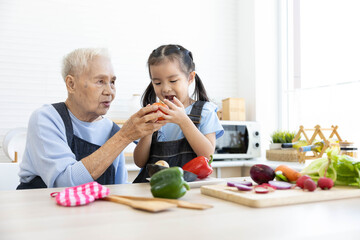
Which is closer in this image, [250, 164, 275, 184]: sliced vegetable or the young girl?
[250, 164, 275, 184]: sliced vegetable

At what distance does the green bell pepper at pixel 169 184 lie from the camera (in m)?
1.03

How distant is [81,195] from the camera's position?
102 cm

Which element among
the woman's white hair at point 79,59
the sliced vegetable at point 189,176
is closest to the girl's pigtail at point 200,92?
the woman's white hair at point 79,59

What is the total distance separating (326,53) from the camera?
11.5 ft

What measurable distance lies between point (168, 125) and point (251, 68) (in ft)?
7.75

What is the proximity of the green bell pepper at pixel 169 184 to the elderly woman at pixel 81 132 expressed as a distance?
52 cm

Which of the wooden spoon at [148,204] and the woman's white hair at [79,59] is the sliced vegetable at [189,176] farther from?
the woman's white hair at [79,59]

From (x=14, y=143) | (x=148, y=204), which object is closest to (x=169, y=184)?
(x=148, y=204)

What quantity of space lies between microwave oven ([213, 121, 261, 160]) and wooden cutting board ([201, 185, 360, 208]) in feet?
7.63

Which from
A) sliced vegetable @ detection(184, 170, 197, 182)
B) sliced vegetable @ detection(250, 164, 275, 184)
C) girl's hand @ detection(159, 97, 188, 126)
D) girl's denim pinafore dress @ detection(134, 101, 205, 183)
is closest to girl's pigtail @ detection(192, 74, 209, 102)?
girl's denim pinafore dress @ detection(134, 101, 205, 183)

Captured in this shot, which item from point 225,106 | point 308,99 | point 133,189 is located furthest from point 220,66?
point 133,189

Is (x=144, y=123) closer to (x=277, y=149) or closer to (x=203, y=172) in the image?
(x=203, y=172)

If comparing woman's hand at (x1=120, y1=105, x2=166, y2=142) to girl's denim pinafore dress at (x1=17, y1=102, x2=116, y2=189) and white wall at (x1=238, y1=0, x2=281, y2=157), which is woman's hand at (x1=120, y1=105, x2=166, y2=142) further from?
white wall at (x1=238, y1=0, x2=281, y2=157)

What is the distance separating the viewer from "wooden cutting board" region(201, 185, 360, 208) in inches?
38.7
